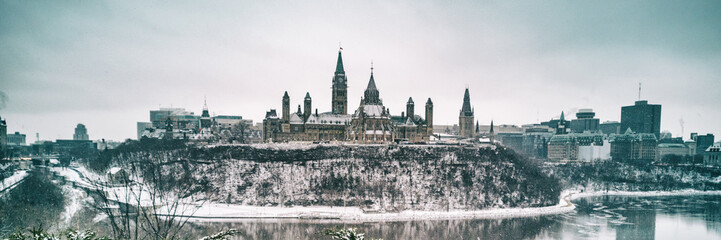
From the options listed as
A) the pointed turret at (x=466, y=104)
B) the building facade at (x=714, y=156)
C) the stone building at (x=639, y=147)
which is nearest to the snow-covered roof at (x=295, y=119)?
the pointed turret at (x=466, y=104)

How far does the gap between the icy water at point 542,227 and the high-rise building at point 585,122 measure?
3840 inches

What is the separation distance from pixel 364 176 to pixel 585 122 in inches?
5280

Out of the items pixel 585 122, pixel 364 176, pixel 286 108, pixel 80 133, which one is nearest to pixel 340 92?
pixel 286 108

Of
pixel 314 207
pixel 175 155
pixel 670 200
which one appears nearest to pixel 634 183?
pixel 670 200

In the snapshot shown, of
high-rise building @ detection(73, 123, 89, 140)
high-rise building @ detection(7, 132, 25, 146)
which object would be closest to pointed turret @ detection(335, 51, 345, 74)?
high-rise building @ detection(7, 132, 25, 146)

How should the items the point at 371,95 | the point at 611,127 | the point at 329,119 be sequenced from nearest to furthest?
1. the point at 371,95
2. the point at 329,119
3. the point at 611,127

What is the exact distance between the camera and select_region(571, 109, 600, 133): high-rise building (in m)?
155

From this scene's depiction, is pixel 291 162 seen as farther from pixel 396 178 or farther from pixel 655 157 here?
pixel 655 157

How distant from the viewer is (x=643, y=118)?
140125 mm

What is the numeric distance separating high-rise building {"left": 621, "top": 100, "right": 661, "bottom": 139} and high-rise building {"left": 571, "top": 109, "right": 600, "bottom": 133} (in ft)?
34.7

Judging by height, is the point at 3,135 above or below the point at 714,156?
above

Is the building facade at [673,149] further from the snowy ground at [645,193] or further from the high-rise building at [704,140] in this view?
the snowy ground at [645,193]

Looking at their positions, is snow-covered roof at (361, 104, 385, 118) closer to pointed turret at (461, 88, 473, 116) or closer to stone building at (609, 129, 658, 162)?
pointed turret at (461, 88, 473, 116)

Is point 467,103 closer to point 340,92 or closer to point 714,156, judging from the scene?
point 340,92
